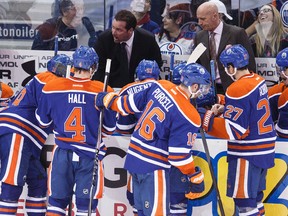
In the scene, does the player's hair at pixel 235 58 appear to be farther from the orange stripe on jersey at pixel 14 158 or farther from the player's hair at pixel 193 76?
the orange stripe on jersey at pixel 14 158

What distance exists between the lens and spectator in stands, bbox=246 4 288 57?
7.66 metres

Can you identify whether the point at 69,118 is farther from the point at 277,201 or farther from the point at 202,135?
the point at 277,201

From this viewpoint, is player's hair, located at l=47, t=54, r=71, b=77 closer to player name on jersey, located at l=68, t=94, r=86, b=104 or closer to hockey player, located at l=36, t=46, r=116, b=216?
A: hockey player, located at l=36, t=46, r=116, b=216

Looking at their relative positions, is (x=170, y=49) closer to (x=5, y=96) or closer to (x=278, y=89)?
(x=278, y=89)

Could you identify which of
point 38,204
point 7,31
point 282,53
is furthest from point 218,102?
point 7,31

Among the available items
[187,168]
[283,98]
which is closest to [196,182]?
[187,168]

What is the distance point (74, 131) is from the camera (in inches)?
232

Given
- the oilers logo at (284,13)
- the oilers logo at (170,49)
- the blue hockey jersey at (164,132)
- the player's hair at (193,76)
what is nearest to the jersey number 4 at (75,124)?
the blue hockey jersey at (164,132)

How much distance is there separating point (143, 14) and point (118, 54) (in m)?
0.69

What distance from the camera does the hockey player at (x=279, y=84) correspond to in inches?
251

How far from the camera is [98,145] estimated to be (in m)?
5.94

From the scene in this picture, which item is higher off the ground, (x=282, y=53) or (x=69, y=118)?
(x=282, y=53)

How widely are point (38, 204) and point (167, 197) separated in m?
1.19

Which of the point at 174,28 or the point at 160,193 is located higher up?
the point at 174,28
